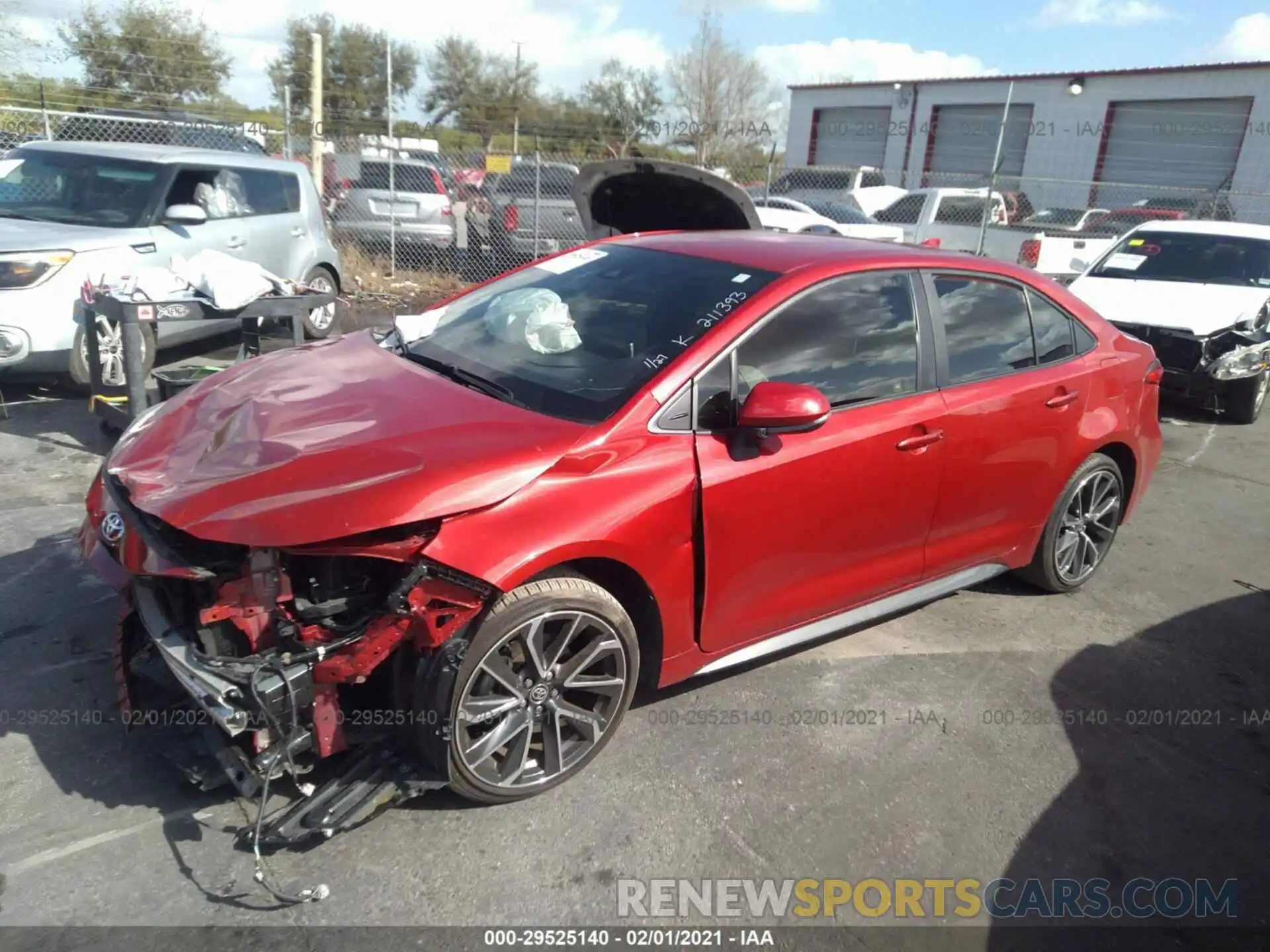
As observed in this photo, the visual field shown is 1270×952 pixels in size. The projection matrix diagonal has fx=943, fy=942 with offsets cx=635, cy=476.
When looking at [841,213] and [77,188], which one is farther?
[841,213]

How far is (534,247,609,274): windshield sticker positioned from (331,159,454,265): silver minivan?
31.0 ft

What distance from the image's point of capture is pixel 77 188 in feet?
23.7

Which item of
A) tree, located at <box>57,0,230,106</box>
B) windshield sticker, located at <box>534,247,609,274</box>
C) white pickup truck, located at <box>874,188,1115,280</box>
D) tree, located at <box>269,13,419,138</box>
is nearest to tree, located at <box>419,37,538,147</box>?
tree, located at <box>269,13,419,138</box>

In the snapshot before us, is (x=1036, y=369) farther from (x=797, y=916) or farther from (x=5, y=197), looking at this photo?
(x=5, y=197)

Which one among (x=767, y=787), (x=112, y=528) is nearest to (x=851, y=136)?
(x=767, y=787)

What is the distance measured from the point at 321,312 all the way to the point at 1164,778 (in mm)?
7569

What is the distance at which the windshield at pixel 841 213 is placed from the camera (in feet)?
52.8

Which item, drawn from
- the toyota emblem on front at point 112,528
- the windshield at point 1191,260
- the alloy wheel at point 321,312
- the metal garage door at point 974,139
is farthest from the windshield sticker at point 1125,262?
the metal garage door at point 974,139

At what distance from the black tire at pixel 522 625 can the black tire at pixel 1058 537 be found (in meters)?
2.45

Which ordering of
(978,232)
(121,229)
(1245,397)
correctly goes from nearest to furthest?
(121,229) → (1245,397) → (978,232)

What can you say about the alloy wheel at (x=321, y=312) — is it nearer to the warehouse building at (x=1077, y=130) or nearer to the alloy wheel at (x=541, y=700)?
the alloy wheel at (x=541, y=700)

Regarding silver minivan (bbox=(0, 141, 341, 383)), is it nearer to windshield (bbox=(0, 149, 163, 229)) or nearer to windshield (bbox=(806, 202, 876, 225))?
windshield (bbox=(0, 149, 163, 229))

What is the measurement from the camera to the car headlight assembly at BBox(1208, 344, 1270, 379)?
8.07m

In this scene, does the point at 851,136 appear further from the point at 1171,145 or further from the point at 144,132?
the point at 144,132
